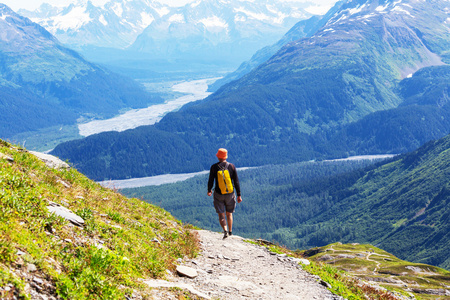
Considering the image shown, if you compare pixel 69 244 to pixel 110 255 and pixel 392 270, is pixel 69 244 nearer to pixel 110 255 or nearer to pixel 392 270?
pixel 110 255

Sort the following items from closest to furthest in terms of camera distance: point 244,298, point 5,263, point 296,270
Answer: point 5,263
point 244,298
point 296,270

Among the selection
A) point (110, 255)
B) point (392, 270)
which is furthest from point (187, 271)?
point (392, 270)

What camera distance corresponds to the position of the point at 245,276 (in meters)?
22.0

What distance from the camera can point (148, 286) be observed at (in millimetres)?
15984

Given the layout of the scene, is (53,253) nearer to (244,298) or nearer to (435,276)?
(244,298)

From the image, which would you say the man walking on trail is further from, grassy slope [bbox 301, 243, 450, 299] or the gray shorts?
grassy slope [bbox 301, 243, 450, 299]

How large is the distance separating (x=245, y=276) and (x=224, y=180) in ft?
19.5

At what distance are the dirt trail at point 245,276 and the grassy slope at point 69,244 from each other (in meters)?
1.47

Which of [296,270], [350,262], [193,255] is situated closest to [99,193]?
[193,255]

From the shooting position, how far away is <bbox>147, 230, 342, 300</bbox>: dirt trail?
18781 mm

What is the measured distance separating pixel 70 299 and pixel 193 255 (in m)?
11.8

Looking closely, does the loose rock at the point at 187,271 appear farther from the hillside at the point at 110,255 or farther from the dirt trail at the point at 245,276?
the dirt trail at the point at 245,276

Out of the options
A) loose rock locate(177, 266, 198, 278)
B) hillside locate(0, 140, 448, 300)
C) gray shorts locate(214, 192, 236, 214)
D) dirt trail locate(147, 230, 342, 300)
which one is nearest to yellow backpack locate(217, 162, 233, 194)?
gray shorts locate(214, 192, 236, 214)

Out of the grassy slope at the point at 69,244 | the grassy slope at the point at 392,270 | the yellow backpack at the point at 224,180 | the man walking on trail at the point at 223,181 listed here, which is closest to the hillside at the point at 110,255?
the grassy slope at the point at 69,244
